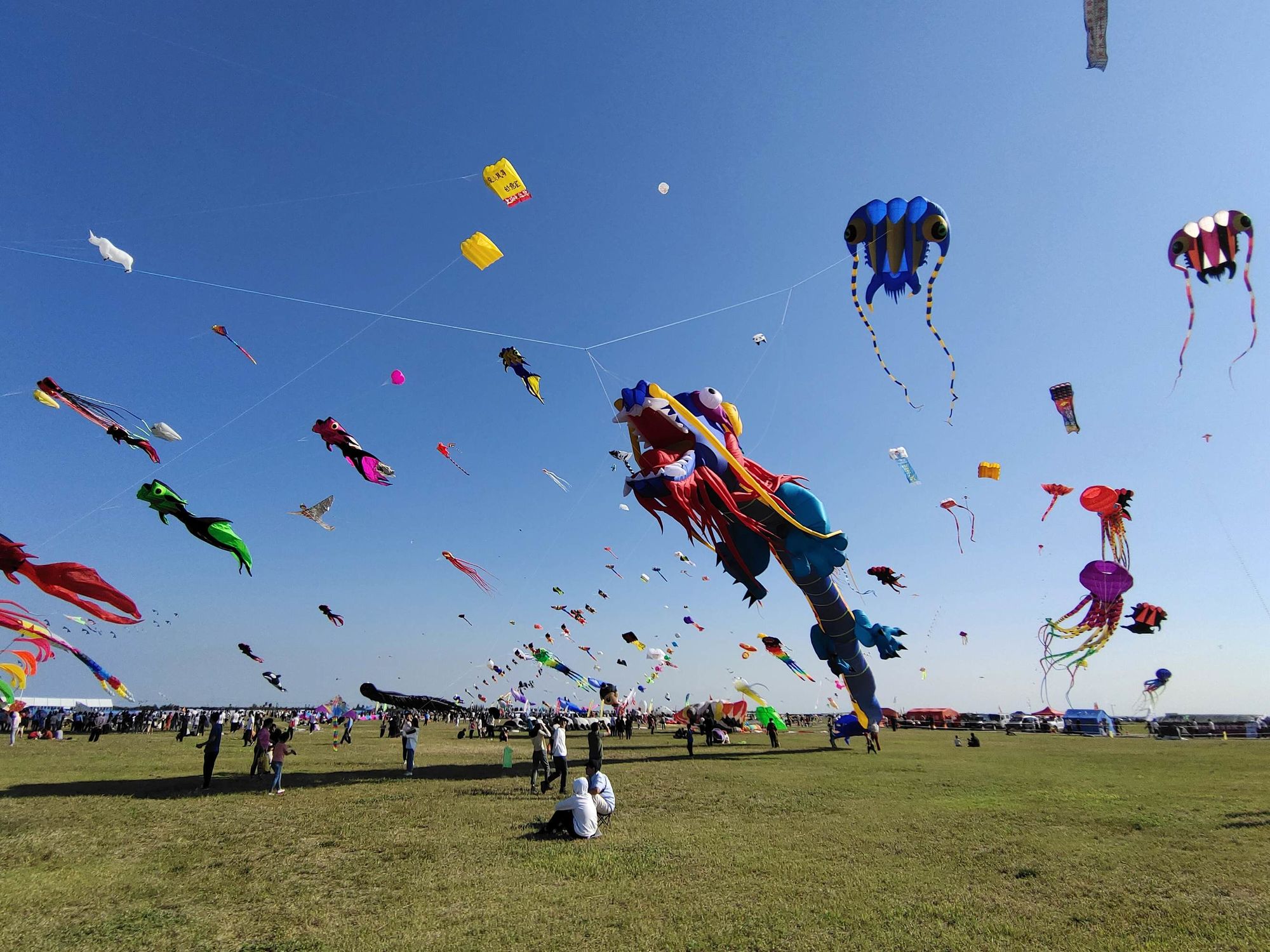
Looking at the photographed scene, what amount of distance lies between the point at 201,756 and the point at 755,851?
20.9m

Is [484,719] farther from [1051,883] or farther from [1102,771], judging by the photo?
[1051,883]

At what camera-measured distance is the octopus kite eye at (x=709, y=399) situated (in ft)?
69.3

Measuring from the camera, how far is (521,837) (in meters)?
9.48

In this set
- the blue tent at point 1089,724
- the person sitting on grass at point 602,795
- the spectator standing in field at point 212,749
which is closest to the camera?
the person sitting on grass at point 602,795

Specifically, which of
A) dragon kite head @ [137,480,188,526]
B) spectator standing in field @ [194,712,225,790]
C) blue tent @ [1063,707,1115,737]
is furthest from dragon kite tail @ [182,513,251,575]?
blue tent @ [1063,707,1115,737]

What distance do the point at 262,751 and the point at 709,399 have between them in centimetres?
1658

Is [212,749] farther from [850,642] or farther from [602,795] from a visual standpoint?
[850,642]

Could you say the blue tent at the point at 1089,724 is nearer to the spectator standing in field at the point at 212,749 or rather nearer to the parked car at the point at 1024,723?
the parked car at the point at 1024,723

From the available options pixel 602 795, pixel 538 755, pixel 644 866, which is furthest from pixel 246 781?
pixel 644 866

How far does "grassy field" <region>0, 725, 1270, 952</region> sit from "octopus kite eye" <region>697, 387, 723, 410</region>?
1181 centimetres

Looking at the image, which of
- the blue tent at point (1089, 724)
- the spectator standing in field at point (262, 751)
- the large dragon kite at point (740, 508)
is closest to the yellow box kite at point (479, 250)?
the large dragon kite at point (740, 508)

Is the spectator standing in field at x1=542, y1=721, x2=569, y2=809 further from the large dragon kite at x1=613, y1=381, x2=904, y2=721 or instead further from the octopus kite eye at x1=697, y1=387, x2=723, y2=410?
the octopus kite eye at x1=697, y1=387, x2=723, y2=410

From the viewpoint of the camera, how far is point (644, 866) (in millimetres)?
8047

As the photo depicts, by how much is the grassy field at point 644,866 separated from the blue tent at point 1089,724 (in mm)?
33751
